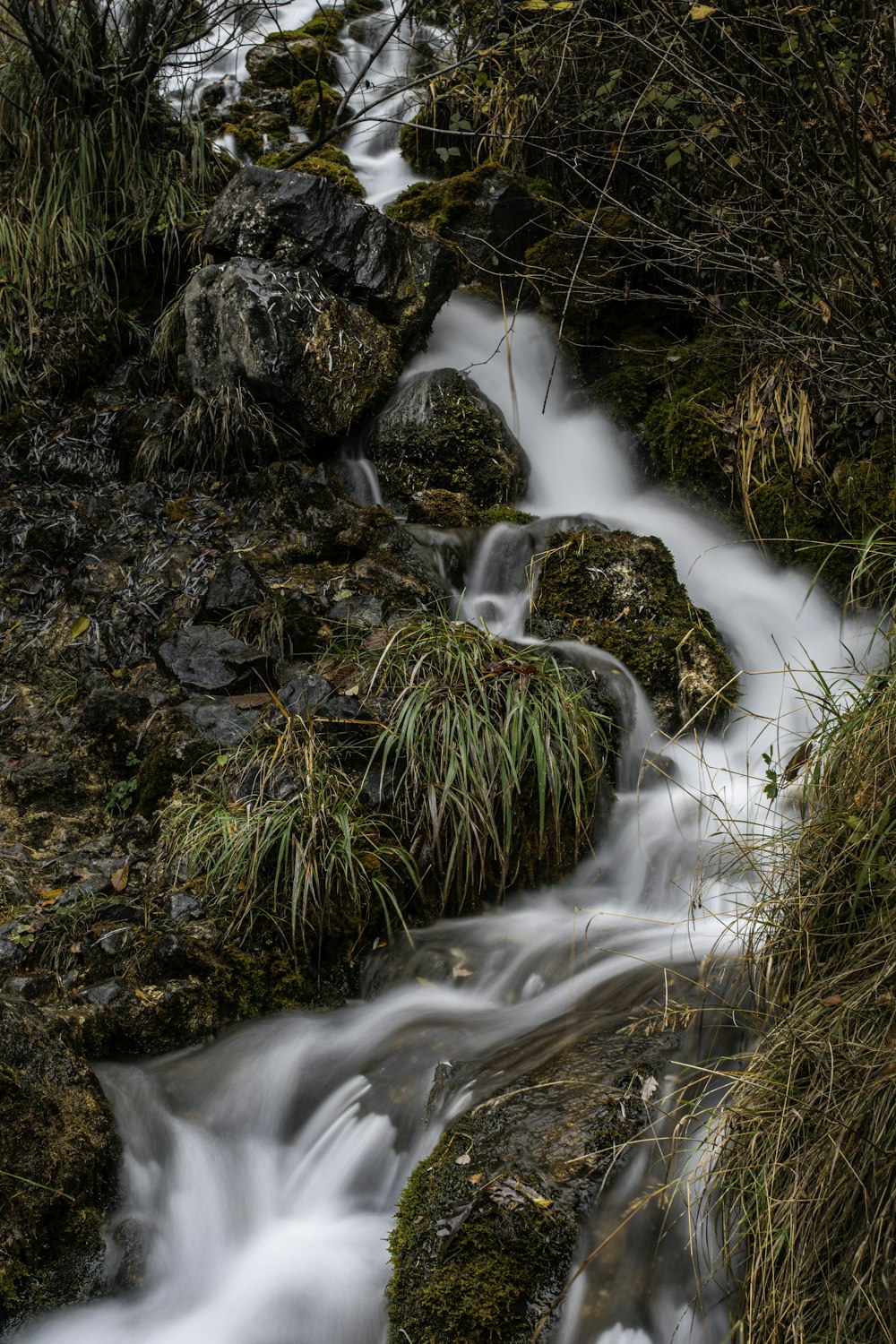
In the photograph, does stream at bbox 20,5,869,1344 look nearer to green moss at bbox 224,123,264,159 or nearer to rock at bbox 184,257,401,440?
rock at bbox 184,257,401,440

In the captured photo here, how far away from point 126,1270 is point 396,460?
174 inches

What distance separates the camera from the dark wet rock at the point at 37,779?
4.43 m

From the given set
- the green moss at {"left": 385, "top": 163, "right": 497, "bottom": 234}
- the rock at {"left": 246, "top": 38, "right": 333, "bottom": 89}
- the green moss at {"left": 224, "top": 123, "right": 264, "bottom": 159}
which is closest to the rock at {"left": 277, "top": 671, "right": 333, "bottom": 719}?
the green moss at {"left": 385, "top": 163, "right": 497, "bottom": 234}

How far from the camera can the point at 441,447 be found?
20.0 ft

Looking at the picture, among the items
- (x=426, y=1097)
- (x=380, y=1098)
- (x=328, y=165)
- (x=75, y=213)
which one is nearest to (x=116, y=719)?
(x=380, y=1098)

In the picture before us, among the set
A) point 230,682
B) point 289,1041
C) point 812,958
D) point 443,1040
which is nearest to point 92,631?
point 230,682

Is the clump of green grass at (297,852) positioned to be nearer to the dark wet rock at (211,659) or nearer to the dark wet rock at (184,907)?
the dark wet rock at (184,907)

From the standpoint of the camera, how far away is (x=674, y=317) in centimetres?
707

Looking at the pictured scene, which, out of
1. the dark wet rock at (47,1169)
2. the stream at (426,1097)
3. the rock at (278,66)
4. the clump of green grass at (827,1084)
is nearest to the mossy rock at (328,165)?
the rock at (278,66)

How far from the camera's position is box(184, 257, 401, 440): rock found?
5.90m

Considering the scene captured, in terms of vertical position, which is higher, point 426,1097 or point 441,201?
point 441,201

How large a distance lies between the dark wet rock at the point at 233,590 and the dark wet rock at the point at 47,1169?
2344 millimetres

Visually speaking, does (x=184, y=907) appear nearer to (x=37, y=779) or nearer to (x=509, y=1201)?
(x=37, y=779)

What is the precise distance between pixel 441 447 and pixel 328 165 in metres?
2.85
